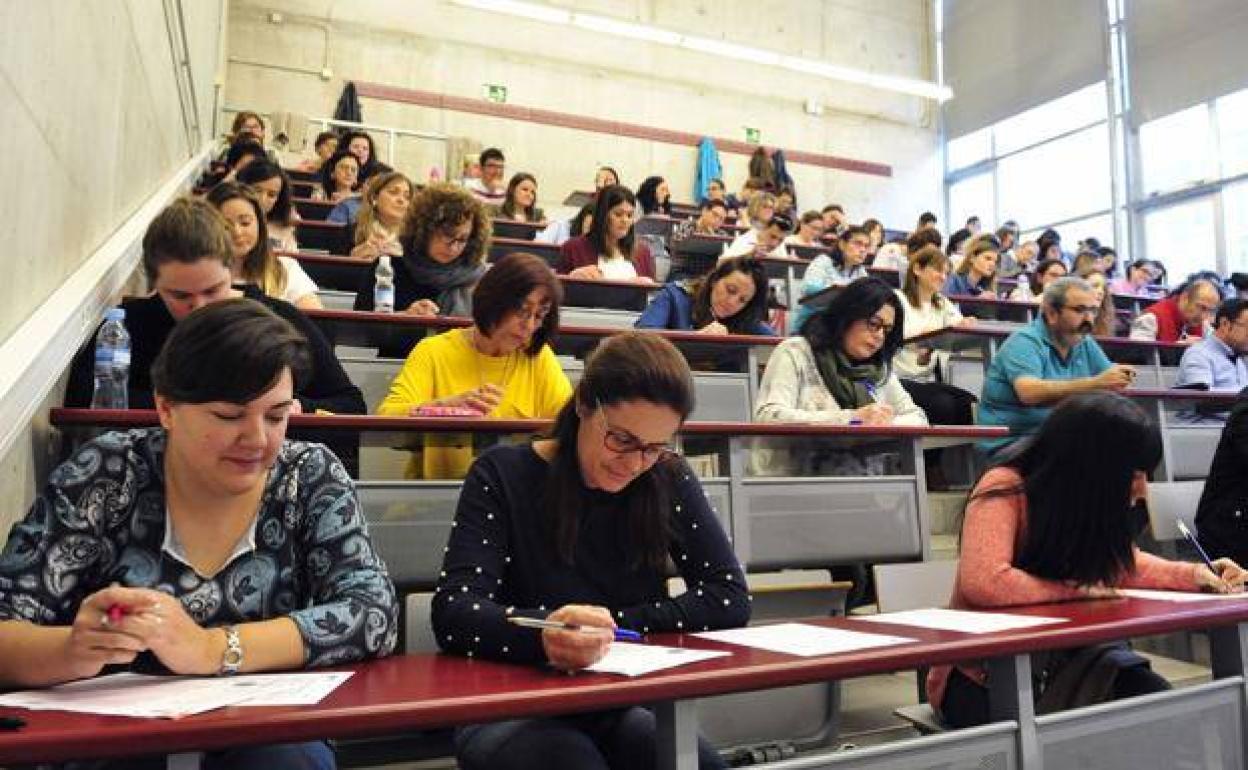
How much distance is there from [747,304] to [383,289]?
4.41 ft

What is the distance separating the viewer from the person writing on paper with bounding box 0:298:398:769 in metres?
0.96

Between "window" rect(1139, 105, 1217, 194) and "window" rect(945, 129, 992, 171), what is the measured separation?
195cm

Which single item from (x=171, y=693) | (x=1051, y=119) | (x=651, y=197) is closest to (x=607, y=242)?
(x=651, y=197)

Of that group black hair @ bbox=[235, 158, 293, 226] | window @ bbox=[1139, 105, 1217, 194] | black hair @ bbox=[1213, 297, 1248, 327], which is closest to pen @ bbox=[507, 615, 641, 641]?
black hair @ bbox=[235, 158, 293, 226]

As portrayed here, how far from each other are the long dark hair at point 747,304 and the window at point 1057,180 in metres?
7.22

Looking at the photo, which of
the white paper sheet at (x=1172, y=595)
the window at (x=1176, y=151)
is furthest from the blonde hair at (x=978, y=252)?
the white paper sheet at (x=1172, y=595)

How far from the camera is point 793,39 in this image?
404 inches

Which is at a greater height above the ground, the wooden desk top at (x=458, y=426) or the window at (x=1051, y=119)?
the window at (x=1051, y=119)

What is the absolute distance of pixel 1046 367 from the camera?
3.18 metres

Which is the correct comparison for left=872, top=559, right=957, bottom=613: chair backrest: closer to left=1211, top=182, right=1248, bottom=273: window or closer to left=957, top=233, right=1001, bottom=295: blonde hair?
left=957, top=233, right=1001, bottom=295: blonde hair

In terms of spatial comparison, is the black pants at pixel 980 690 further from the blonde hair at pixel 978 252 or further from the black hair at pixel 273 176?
the blonde hair at pixel 978 252

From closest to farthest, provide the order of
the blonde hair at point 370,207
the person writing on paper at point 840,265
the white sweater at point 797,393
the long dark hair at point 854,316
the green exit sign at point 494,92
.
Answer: the white sweater at point 797,393 → the long dark hair at point 854,316 → the blonde hair at point 370,207 → the person writing on paper at point 840,265 → the green exit sign at point 494,92

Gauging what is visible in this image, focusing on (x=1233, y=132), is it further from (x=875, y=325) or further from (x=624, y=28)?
(x=875, y=325)

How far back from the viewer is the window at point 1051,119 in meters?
9.30
